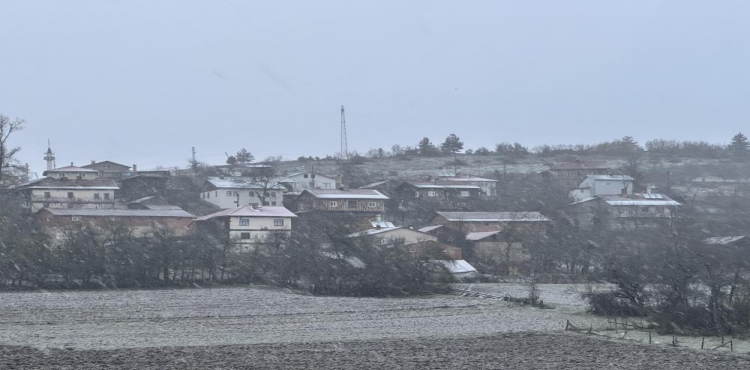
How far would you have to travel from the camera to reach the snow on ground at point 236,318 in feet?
78.6

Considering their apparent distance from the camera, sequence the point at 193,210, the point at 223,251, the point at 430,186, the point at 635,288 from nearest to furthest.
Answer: the point at 635,288, the point at 223,251, the point at 193,210, the point at 430,186

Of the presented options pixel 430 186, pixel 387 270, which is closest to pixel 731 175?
pixel 430 186

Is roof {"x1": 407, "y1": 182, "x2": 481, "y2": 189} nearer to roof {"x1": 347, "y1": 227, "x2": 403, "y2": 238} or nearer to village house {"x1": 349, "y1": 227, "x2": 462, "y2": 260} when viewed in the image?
village house {"x1": 349, "y1": 227, "x2": 462, "y2": 260}

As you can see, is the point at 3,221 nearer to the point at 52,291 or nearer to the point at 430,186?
the point at 52,291

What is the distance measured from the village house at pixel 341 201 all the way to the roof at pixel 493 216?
202 inches

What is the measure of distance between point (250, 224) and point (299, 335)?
2933 cm

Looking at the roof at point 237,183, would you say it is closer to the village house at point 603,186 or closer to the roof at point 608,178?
the village house at point 603,186

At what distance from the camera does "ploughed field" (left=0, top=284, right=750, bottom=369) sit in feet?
64.9

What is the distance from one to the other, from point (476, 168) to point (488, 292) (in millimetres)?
53991

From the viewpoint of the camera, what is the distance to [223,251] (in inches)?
1825

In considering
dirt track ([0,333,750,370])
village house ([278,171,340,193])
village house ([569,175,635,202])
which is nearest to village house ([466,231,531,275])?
village house ([569,175,635,202])

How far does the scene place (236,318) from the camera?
29234 millimetres

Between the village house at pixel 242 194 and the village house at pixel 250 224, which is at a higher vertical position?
the village house at pixel 242 194

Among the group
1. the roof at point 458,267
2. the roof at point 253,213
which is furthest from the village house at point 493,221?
the roof at point 253,213
